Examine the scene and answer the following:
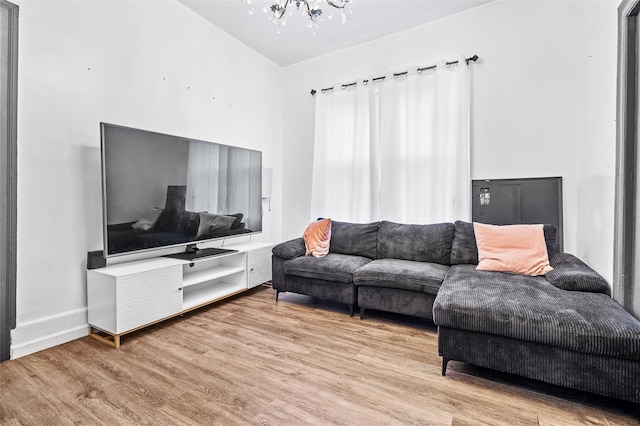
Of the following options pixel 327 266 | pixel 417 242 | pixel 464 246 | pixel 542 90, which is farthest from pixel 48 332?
pixel 542 90

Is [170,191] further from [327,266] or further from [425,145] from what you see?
[425,145]

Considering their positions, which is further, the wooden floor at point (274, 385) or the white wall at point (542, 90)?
the white wall at point (542, 90)

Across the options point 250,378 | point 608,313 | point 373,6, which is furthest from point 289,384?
point 373,6

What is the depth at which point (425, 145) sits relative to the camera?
131 inches

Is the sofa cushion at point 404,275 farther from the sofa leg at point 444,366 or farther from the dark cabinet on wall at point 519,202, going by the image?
the dark cabinet on wall at point 519,202

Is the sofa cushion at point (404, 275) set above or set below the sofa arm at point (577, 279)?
below

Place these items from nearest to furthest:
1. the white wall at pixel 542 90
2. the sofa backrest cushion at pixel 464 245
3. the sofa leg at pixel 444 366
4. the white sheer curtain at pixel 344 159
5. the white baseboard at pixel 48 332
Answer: the sofa leg at pixel 444 366 < the white baseboard at pixel 48 332 < the white wall at pixel 542 90 < the sofa backrest cushion at pixel 464 245 < the white sheer curtain at pixel 344 159

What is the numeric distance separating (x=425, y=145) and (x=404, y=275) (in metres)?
1.55

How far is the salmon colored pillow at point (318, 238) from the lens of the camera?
3234mm

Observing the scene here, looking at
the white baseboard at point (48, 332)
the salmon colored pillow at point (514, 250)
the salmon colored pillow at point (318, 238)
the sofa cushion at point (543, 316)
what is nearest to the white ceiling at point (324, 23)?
the salmon colored pillow at point (318, 238)

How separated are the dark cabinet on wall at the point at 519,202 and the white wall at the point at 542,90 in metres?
0.08

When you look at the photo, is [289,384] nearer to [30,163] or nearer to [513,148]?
[30,163]

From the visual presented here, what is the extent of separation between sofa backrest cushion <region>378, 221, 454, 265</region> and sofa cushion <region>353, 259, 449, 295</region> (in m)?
0.13

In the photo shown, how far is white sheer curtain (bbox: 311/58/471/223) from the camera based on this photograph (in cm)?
314
